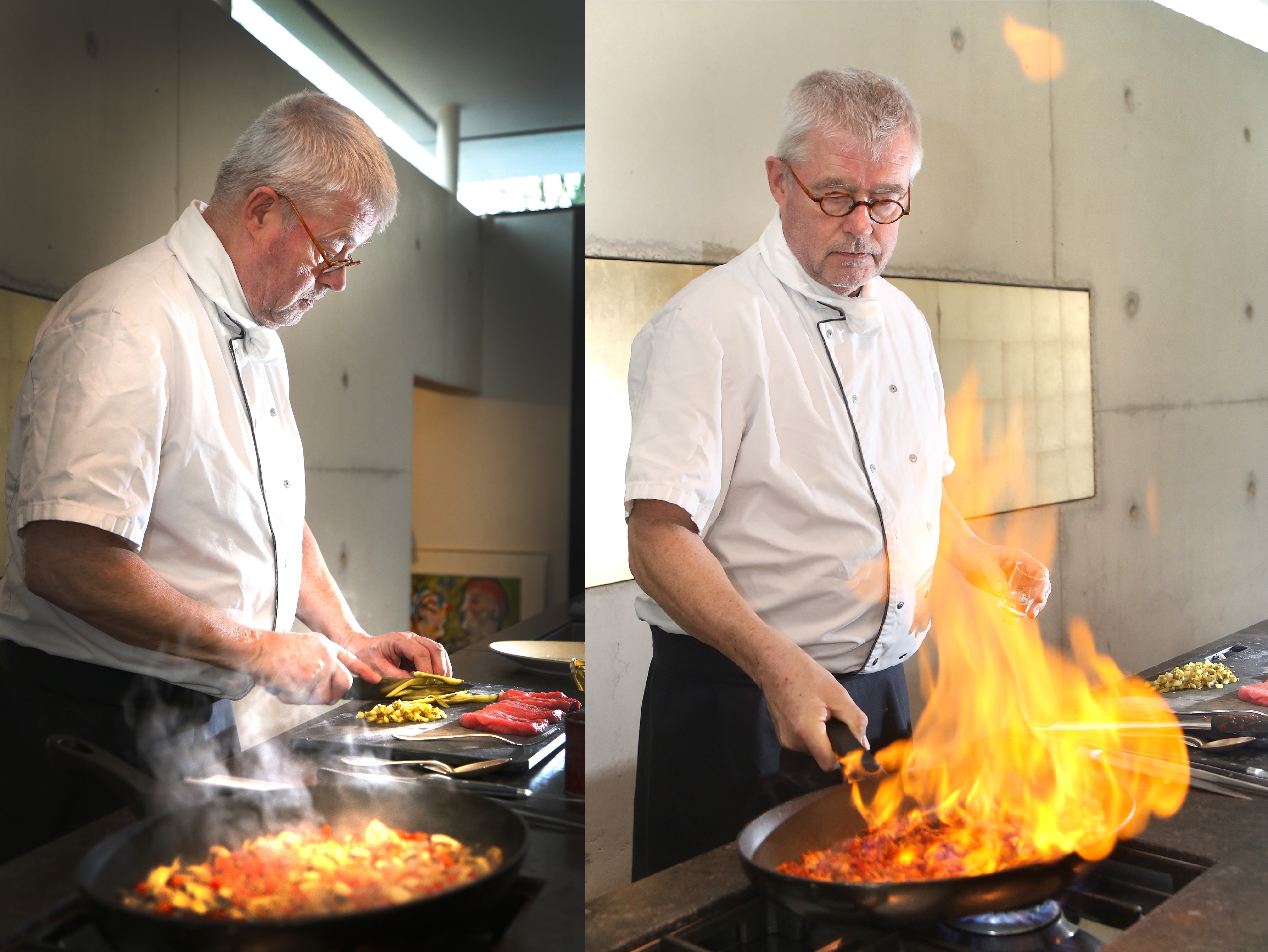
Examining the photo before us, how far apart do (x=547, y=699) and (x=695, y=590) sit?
0.67 m

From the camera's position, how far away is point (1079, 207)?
345 cm

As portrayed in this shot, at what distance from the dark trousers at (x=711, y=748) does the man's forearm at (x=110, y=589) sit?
1100 mm

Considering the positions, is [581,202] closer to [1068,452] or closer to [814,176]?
[814,176]

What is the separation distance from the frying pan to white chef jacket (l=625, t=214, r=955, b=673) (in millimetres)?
869

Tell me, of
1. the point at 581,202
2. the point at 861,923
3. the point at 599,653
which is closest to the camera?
the point at 581,202

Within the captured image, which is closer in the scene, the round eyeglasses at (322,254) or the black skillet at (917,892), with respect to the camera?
the round eyeglasses at (322,254)

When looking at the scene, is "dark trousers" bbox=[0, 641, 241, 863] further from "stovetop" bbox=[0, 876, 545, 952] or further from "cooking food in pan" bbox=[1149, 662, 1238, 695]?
"cooking food in pan" bbox=[1149, 662, 1238, 695]

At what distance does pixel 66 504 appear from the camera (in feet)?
0.95

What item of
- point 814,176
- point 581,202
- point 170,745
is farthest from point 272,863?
point 814,176

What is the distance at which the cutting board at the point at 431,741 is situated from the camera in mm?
359

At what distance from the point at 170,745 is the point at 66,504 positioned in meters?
0.09

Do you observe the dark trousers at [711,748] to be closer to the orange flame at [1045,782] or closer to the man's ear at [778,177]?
the orange flame at [1045,782]

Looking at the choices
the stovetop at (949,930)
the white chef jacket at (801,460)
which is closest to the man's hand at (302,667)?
the stovetop at (949,930)

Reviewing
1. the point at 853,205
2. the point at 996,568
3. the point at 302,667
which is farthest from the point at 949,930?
the point at 853,205
